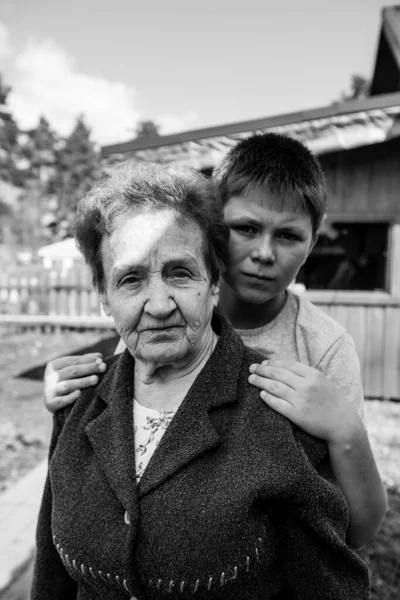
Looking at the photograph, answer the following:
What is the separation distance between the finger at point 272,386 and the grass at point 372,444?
7.86ft

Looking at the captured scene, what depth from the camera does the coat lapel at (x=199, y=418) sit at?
127 centimetres

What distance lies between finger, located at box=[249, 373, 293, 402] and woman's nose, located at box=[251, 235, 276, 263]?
1.34 feet

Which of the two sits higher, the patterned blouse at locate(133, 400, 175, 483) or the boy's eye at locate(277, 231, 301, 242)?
the boy's eye at locate(277, 231, 301, 242)

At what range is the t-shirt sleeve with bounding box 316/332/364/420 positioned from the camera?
5.04 ft

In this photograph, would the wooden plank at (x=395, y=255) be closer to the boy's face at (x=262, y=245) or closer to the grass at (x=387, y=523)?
the grass at (x=387, y=523)

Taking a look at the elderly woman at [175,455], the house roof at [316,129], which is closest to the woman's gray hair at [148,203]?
the elderly woman at [175,455]

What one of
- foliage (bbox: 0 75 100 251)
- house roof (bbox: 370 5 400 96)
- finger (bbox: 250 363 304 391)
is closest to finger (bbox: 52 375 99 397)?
finger (bbox: 250 363 304 391)

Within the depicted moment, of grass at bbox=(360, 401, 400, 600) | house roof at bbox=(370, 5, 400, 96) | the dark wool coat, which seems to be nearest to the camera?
the dark wool coat

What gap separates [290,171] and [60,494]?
1270mm

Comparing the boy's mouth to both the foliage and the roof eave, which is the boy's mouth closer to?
the roof eave

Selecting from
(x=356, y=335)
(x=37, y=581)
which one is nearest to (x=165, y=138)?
(x=356, y=335)

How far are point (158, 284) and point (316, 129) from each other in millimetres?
4195

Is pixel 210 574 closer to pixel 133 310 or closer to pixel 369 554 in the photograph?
pixel 133 310

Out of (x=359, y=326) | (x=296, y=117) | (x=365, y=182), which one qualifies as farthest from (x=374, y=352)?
(x=296, y=117)
